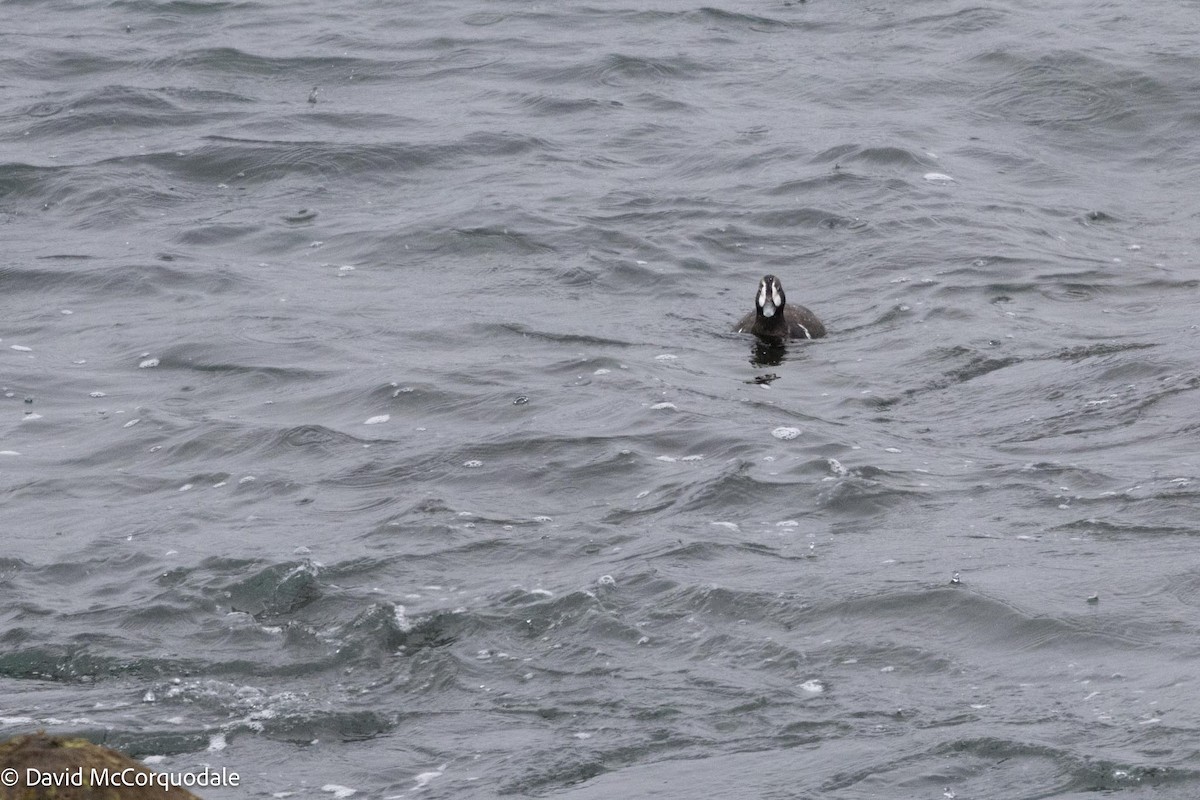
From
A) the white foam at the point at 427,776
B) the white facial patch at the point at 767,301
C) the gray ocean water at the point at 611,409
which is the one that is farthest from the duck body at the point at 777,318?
the white foam at the point at 427,776

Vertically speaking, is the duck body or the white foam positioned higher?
the white foam

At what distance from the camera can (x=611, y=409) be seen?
12.1m

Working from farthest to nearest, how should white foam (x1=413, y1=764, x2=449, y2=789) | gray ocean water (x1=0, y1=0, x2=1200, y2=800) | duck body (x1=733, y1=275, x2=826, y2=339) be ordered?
duck body (x1=733, y1=275, x2=826, y2=339) → gray ocean water (x1=0, y1=0, x2=1200, y2=800) → white foam (x1=413, y1=764, x2=449, y2=789)

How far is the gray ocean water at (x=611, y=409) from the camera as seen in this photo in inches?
303

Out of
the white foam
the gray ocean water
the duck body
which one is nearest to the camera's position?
the white foam

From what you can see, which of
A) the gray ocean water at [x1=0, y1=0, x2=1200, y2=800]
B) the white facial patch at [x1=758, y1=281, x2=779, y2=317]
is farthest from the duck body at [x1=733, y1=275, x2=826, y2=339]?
the gray ocean water at [x1=0, y1=0, x2=1200, y2=800]

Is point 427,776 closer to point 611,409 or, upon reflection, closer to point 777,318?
point 611,409

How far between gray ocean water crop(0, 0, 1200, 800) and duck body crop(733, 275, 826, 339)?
0.16m

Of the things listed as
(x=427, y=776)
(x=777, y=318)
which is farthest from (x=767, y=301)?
Answer: (x=427, y=776)

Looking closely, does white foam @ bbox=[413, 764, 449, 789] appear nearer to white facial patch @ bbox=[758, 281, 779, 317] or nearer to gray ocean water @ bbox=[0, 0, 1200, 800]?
gray ocean water @ bbox=[0, 0, 1200, 800]

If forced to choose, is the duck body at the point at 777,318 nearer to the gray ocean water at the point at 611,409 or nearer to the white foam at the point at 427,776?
the gray ocean water at the point at 611,409

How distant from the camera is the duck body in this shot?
1372 centimetres

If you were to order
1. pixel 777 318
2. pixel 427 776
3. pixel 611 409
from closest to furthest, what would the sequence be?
pixel 427 776
pixel 611 409
pixel 777 318

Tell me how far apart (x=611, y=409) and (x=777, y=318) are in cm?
222
